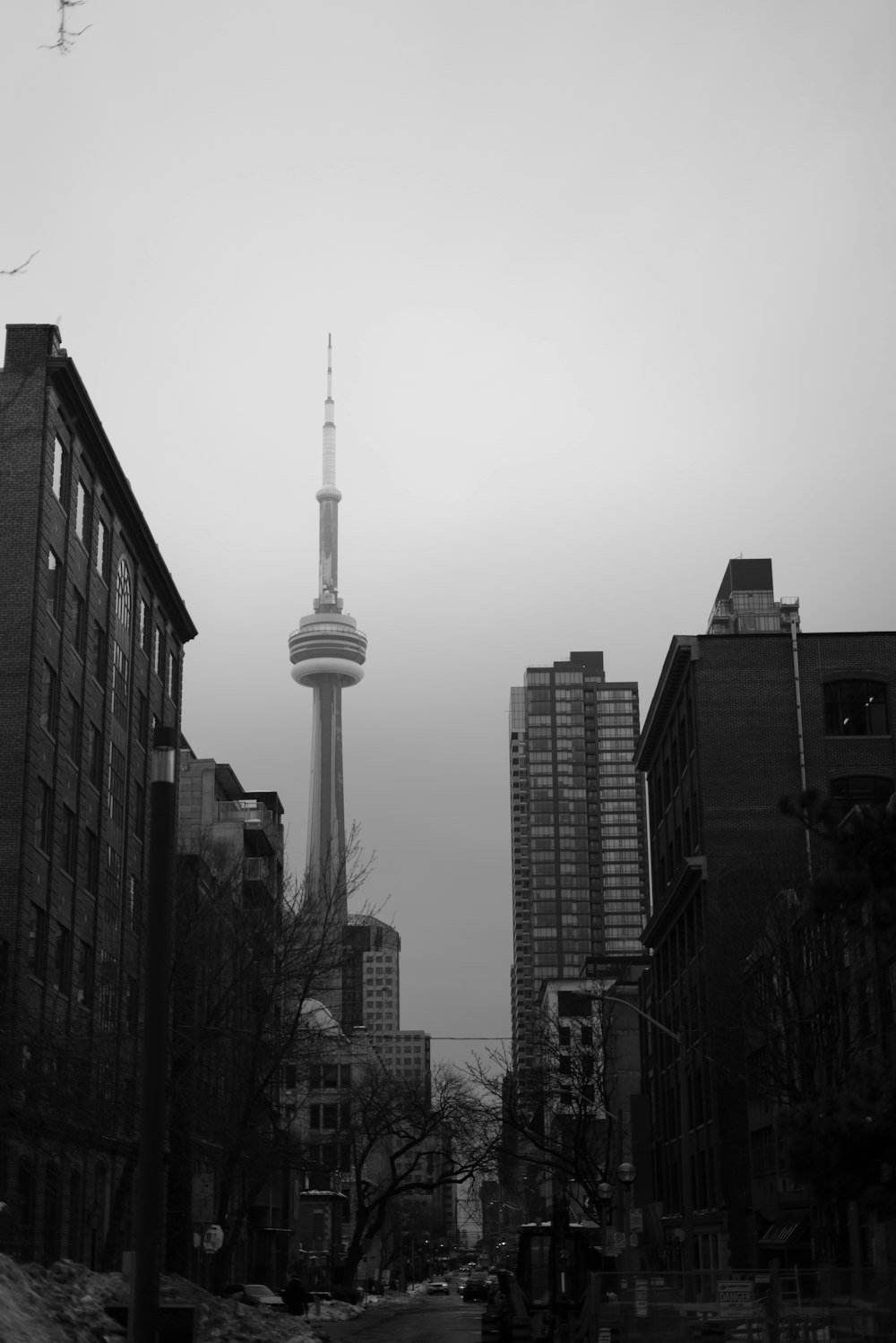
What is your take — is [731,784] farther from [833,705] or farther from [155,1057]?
[155,1057]

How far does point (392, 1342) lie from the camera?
147ft

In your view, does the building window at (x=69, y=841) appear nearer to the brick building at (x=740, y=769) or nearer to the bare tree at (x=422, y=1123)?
the bare tree at (x=422, y=1123)

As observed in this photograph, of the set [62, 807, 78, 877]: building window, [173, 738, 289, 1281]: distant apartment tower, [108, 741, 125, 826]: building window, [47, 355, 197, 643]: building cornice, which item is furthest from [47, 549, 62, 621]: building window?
[108, 741, 125, 826]: building window

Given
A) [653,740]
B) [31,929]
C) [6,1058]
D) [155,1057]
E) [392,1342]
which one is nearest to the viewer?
[155,1057]

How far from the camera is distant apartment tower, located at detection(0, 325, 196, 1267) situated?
4150cm

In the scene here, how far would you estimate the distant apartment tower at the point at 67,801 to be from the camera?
136 feet

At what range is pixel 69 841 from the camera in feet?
174

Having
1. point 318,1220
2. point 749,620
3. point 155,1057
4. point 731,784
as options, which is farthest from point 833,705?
point 155,1057

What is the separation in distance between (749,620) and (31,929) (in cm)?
6347

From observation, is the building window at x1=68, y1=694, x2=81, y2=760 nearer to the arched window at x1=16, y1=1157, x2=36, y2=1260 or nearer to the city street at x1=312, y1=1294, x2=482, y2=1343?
the arched window at x1=16, y1=1157, x2=36, y2=1260

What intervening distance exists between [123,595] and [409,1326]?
28463 millimetres

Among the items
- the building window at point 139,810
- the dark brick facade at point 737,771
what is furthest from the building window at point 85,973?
the dark brick facade at point 737,771

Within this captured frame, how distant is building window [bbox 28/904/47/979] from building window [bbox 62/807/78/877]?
9.88 feet

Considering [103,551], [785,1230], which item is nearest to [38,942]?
[103,551]
